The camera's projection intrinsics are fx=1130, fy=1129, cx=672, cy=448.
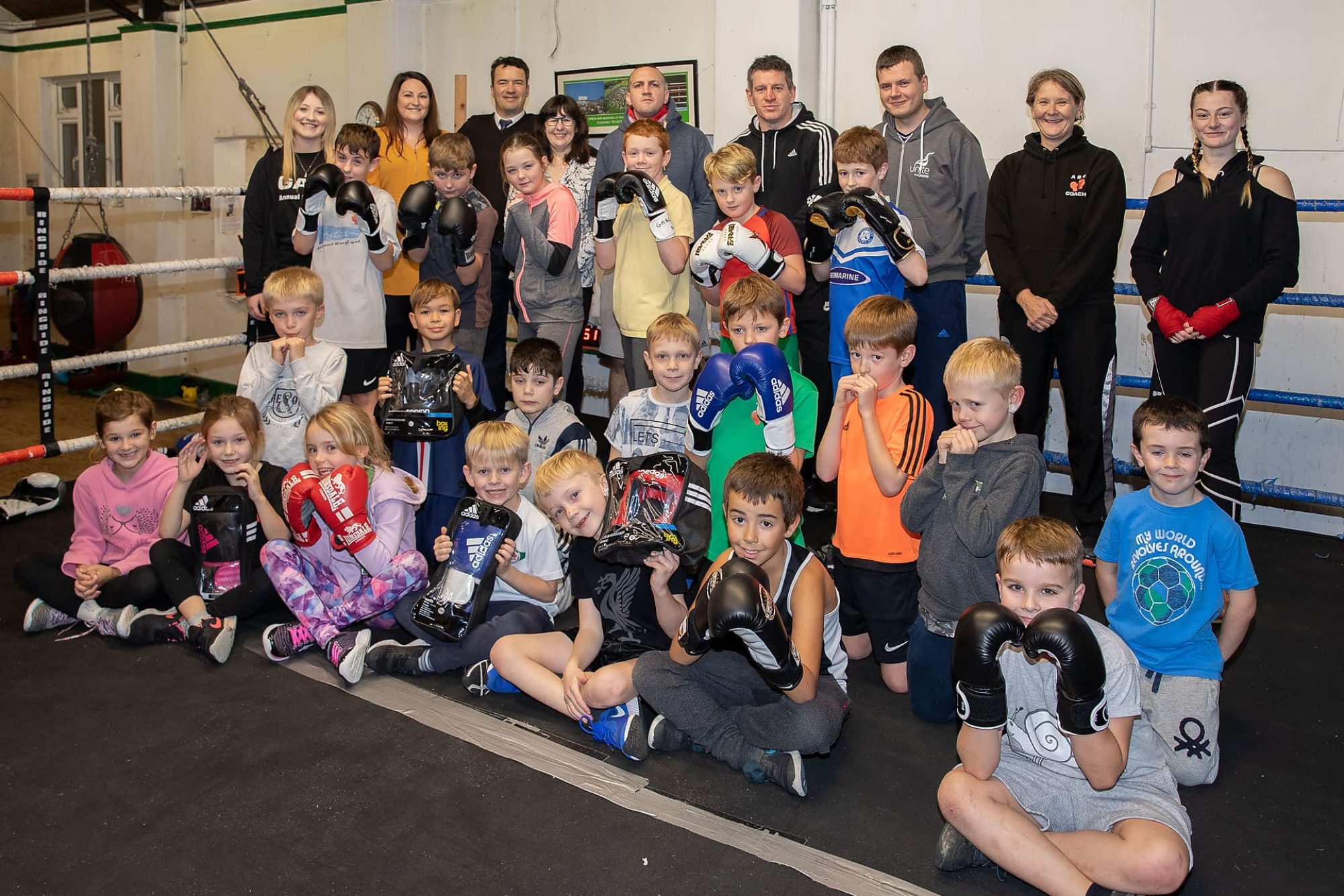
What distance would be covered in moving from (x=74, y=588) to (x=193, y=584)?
0.43 m

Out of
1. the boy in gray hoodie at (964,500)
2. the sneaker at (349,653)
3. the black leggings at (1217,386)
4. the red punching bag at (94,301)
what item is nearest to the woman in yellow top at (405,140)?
the sneaker at (349,653)

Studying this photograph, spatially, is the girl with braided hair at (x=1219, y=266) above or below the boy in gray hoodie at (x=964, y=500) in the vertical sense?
above

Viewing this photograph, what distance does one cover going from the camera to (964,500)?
2916 mm

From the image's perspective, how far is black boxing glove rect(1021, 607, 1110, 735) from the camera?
213cm

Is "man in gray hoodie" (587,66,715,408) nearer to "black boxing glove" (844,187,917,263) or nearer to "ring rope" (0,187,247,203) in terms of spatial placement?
"black boxing glove" (844,187,917,263)

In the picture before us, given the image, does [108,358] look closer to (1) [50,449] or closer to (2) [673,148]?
(1) [50,449]

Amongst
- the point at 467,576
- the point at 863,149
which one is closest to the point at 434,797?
the point at 467,576

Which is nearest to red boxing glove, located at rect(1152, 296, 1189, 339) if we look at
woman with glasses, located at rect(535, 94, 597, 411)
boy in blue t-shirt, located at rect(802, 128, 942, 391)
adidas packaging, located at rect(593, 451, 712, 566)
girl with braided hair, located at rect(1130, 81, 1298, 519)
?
girl with braided hair, located at rect(1130, 81, 1298, 519)

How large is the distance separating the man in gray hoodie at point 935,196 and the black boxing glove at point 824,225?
20.0 inches

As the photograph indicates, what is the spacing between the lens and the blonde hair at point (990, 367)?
2857 mm

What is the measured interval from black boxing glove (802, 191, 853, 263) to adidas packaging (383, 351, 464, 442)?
4.29 feet

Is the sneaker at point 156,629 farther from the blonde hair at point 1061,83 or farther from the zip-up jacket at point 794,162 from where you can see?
the blonde hair at point 1061,83

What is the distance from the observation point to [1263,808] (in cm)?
261

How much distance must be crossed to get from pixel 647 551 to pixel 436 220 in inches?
90.0
